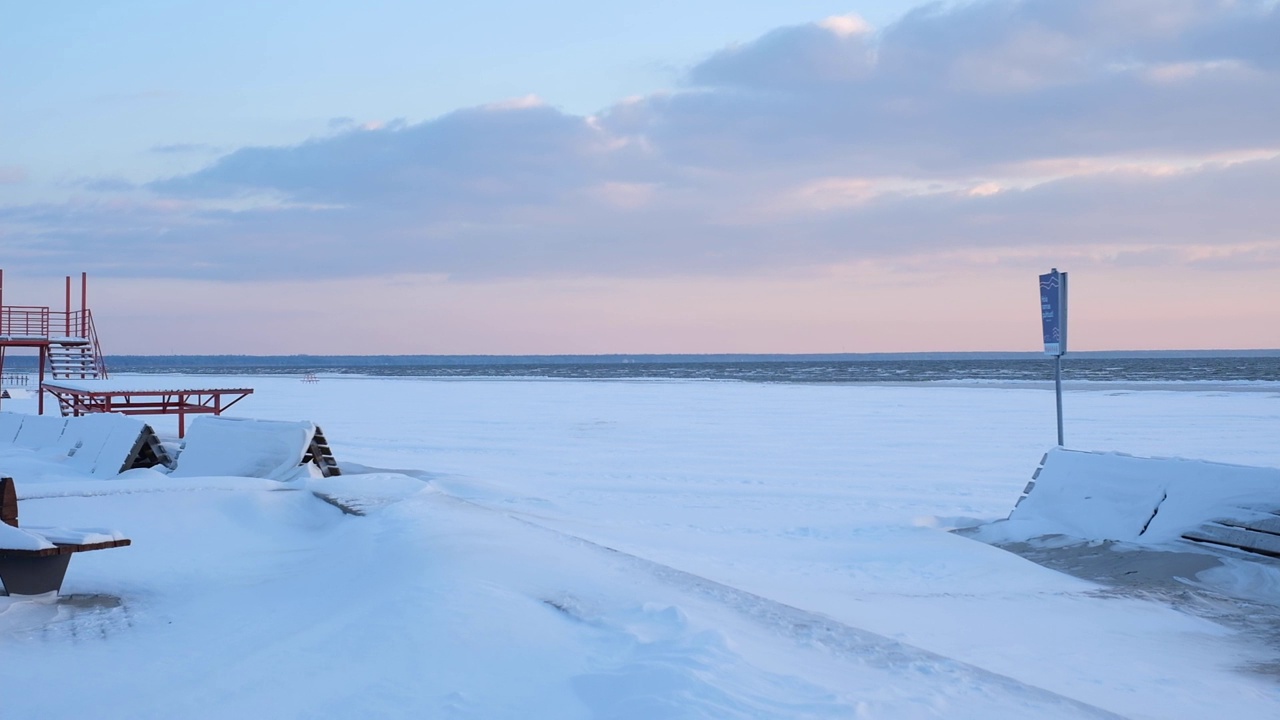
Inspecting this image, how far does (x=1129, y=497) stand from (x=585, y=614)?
19.6ft

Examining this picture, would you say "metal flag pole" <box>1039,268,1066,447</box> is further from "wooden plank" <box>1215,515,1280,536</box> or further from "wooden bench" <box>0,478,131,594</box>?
"wooden bench" <box>0,478,131,594</box>

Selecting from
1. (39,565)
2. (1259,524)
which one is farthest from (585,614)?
(1259,524)

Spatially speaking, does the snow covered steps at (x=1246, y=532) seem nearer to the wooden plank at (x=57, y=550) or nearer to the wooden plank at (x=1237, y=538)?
the wooden plank at (x=1237, y=538)

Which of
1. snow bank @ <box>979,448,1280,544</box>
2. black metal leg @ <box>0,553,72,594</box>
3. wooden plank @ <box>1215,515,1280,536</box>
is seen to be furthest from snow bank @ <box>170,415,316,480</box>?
wooden plank @ <box>1215,515,1280,536</box>

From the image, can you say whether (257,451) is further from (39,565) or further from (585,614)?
(585,614)

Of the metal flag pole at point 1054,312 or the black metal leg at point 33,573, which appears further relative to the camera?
the metal flag pole at point 1054,312

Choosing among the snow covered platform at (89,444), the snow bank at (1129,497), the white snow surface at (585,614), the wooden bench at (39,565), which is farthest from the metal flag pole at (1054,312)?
the snow covered platform at (89,444)

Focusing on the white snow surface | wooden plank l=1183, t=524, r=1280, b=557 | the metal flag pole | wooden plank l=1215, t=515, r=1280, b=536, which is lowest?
the white snow surface

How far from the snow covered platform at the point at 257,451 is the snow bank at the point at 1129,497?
7610 millimetres

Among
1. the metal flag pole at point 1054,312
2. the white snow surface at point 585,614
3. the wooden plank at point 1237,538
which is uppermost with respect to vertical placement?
the metal flag pole at point 1054,312

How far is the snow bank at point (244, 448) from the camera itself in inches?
480

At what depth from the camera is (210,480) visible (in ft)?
33.1

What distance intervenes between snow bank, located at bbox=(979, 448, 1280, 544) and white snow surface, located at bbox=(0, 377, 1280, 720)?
75 centimetres

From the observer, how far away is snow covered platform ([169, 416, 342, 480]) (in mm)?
12172
